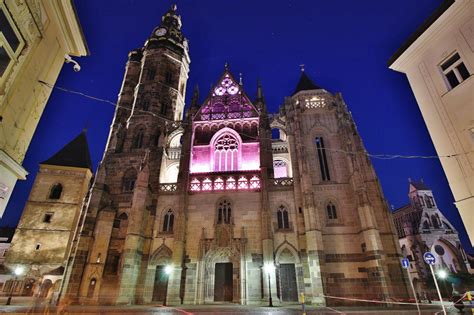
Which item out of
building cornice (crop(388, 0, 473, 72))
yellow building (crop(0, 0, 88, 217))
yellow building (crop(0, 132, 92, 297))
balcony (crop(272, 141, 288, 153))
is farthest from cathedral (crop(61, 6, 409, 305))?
yellow building (crop(0, 0, 88, 217))

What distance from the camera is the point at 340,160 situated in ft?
73.2

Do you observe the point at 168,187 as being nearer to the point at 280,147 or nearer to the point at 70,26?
the point at 280,147

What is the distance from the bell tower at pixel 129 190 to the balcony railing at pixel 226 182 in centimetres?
385

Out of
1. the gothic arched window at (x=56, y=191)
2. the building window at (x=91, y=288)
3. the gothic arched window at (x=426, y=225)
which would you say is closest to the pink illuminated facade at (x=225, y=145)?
the building window at (x=91, y=288)

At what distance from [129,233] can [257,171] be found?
37.1 ft

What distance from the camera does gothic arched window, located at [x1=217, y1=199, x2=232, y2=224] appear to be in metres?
21.0

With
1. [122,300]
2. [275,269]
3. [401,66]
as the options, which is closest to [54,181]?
[122,300]

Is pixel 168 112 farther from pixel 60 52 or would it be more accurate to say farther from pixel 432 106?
pixel 432 106

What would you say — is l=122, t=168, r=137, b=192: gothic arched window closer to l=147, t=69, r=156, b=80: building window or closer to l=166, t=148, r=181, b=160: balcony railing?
l=166, t=148, r=181, b=160: balcony railing

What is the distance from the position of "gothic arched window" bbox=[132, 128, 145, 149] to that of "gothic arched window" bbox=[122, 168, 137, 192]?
3016 millimetres

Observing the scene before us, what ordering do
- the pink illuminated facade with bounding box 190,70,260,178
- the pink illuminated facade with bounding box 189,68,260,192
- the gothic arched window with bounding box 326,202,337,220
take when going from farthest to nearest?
the pink illuminated facade with bounding box 190,70,260,178
the pink illuminated facade with bounding box 189,68,260,192
the gothic arched window with bounding box 326,202,337,220

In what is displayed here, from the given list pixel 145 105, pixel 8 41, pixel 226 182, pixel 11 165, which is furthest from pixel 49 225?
pixel 8 41

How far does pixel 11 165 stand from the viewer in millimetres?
5414

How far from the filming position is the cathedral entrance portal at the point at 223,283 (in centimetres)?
1888
